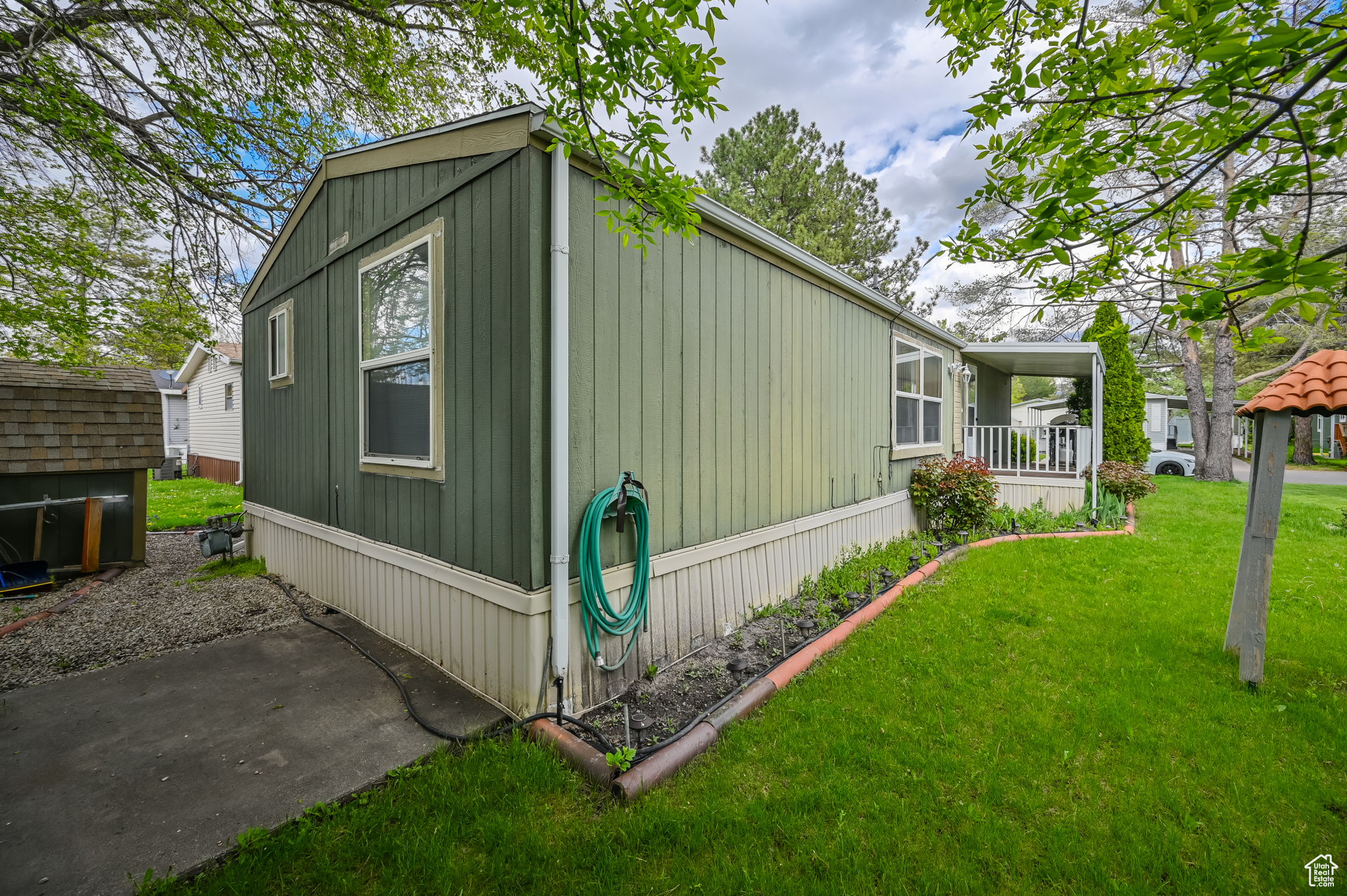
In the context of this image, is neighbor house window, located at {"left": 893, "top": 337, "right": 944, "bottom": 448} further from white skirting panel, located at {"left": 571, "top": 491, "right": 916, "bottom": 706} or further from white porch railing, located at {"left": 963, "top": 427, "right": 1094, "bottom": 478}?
white skirting panel, located at {"left": 571, "top": 491, "right": 916, "bottom": 706}

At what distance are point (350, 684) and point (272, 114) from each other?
7155 millimetres

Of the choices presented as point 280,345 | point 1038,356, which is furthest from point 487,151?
point 1038,356

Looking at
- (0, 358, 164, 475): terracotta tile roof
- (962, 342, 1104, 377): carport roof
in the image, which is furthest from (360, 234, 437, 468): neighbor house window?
(962, 342, 1104, 377): carport roof

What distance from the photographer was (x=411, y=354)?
331 centimetres

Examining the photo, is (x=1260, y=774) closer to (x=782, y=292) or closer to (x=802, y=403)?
(x=802, y=403)

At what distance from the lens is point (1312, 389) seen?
108 inches

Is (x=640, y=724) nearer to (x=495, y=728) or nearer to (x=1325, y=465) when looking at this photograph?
(x=495, y=728)

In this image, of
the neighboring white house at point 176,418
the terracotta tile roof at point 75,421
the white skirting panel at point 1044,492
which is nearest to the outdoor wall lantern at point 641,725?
the terracotta tile roof at point 75,421

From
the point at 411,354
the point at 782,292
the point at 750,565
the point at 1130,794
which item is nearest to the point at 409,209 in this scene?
the point at 411,354

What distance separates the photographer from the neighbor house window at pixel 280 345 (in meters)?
4.96

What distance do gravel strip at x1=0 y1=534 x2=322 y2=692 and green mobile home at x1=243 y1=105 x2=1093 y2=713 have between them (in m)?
0.42

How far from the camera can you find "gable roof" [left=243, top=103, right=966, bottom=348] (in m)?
2.57

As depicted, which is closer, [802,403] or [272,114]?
[802,403]

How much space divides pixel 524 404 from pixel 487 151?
1.40m
